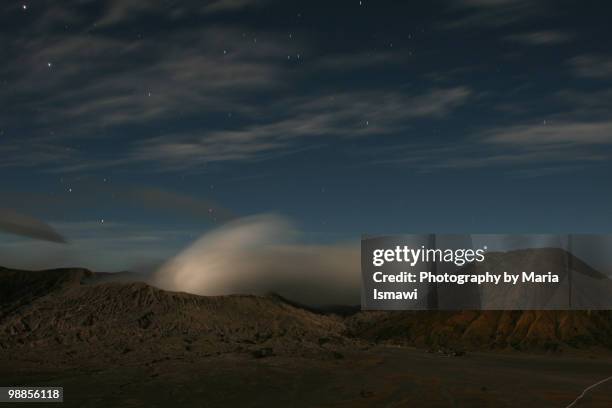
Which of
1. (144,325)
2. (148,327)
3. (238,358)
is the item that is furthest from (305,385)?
(144,325)

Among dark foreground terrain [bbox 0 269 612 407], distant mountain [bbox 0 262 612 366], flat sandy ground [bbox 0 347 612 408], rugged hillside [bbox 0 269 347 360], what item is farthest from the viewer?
rugged hillside [bbox 0 269 347 360]

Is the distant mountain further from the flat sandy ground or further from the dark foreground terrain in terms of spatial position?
the flat sandy ground

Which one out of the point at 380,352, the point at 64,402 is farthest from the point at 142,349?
the point at 64,402

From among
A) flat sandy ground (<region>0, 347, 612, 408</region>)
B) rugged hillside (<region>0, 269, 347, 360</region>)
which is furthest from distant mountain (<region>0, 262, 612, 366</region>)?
flat sandy ground (<region>0, 347, 612, 408</region>)

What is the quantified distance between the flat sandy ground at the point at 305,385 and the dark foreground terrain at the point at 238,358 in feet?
0.56

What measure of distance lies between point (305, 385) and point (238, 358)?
24489mm

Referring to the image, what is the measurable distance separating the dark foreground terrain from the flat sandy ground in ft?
0.56

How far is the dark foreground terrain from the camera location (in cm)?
6438

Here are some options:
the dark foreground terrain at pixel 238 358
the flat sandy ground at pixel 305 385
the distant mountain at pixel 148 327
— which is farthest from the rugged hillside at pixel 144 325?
the flat sandy ground at pixel 305 385

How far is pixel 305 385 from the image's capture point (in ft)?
236

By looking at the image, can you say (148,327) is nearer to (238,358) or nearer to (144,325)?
(144,325)

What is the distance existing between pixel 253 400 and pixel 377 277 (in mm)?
15391

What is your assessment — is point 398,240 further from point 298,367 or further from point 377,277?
point 298,367

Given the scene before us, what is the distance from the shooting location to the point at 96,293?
154 metres
